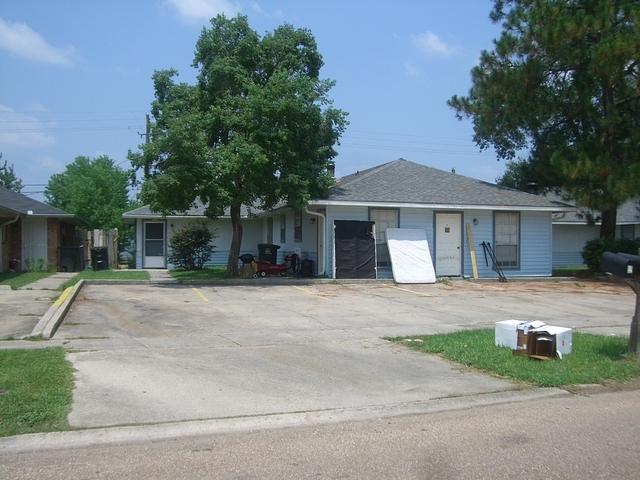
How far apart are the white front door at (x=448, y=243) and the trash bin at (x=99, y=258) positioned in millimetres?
14952

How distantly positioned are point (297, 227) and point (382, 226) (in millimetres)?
4422

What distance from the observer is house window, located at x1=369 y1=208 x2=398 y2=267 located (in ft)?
72.8

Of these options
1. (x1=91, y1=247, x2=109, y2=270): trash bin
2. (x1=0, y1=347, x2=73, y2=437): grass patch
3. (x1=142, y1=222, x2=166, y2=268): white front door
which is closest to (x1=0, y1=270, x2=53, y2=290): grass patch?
(x1=91, y1=247, x2=109, y2=270): trash bin

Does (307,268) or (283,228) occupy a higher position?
(283,228)

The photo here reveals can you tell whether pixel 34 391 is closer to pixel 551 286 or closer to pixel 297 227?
pixel 551 286

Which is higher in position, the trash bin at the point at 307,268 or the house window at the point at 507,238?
the house window at the point at 507,238

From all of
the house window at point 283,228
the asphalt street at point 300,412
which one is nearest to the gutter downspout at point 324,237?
the house window at point 283,228

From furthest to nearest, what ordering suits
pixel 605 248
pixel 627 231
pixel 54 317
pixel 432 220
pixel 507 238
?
1. pixel 627 231
2. pixel 605 248
3. pixel 507 238
4. pixel 432 220
5. pixel 54 317

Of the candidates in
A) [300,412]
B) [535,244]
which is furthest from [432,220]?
[300,412]

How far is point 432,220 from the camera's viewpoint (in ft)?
75.1

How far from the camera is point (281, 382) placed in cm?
751

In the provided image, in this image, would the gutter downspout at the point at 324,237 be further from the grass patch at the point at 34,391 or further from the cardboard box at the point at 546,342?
the grass patch at the point at 34,391

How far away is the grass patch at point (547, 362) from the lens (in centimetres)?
769

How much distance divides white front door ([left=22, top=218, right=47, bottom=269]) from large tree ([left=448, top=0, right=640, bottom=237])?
1958 cm
